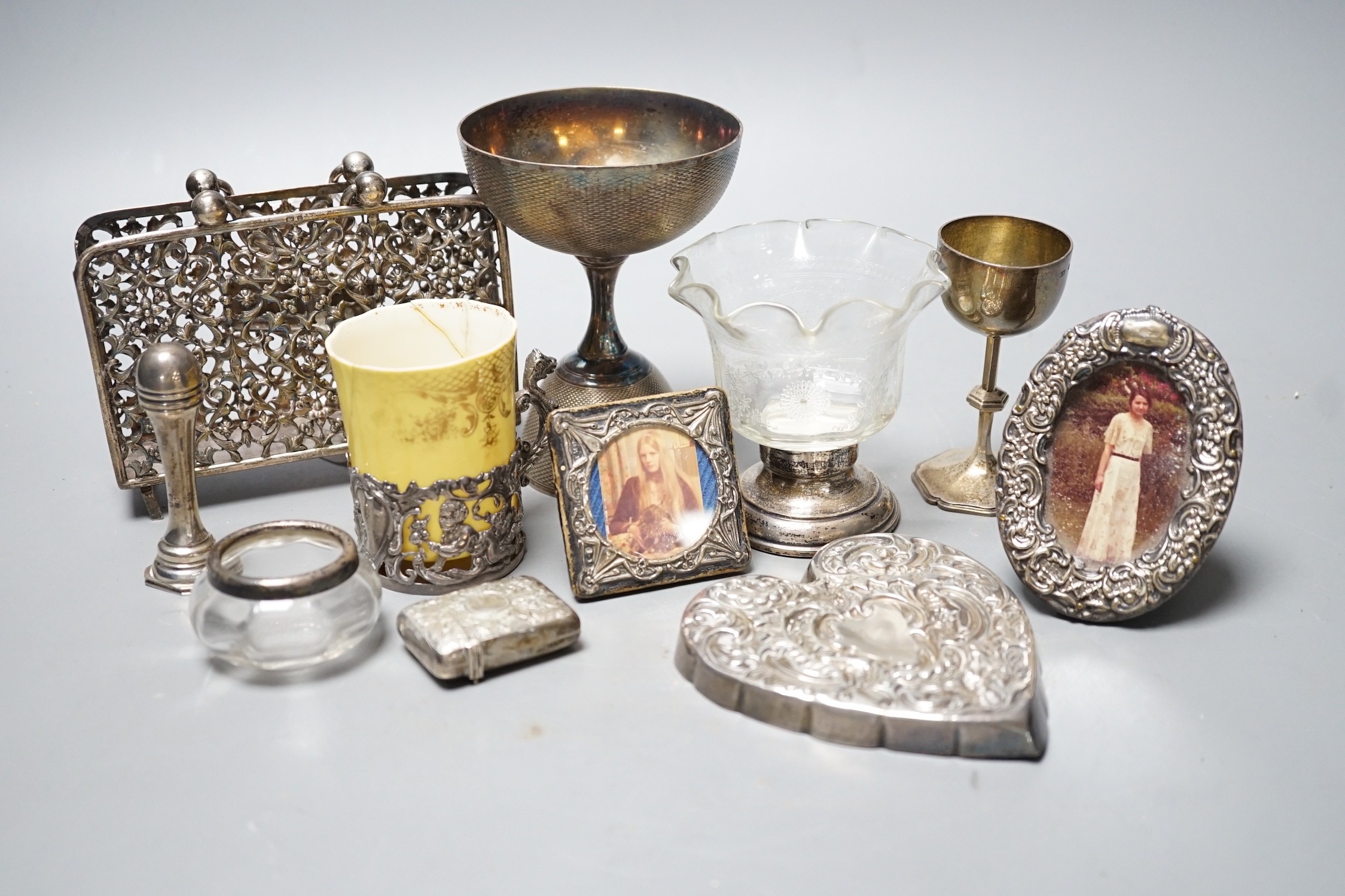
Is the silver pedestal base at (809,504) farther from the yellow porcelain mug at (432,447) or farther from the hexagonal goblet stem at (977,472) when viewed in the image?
the yellow porcelain mug at (432,447)

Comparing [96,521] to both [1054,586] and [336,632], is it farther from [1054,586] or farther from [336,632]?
[1054,586]

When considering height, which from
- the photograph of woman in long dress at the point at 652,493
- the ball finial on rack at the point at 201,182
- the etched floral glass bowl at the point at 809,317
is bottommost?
the photograph of woman in long dress at the point at 652,493

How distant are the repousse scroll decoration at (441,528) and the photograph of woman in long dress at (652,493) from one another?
17 cm

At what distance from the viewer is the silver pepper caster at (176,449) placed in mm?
1999

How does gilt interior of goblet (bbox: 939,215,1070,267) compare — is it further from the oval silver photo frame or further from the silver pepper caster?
the silver pepper caster

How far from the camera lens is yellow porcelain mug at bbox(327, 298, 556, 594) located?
1.95 meters

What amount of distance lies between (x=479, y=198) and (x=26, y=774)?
117 centimetres

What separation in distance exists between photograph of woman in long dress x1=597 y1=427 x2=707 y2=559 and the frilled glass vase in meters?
0.16

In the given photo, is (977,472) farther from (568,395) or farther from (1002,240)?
(568,395)

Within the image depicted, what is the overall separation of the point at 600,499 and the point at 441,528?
0.82 feet

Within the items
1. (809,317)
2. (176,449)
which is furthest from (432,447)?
(809,317)

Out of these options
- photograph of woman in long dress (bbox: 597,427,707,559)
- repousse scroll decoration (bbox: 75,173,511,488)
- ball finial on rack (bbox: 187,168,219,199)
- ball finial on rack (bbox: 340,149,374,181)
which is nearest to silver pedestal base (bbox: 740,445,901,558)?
photograph of woman in long dress (bbox: 597,427,707,559)

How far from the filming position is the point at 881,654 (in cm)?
181

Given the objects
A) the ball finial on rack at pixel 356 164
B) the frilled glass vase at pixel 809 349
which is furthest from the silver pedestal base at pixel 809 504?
the ball finial on rack at pixel 356 164
